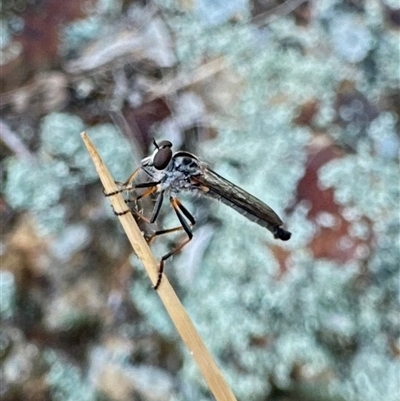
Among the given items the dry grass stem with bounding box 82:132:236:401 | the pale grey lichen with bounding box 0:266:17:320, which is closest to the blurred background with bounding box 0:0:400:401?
the pale grey lichen with bounding box 0:266:17:320

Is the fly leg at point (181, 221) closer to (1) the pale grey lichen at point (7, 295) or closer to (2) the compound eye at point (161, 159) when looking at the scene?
(2) the compound eye at point (161, 159)

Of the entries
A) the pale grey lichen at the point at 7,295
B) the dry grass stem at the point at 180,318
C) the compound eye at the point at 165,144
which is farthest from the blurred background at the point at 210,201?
the dry grass stem at the point at 180,318

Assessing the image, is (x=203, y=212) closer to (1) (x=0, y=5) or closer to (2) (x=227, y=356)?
(2) (x=227, y=356)

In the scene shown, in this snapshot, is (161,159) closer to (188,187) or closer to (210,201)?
(188,187)

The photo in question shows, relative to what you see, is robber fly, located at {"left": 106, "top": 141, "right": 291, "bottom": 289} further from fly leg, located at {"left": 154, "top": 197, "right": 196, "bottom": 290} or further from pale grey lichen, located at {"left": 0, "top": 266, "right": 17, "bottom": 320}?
pale grey lichen, located at {"left": 0, "top": 266, "right": 17, "bottom": 320}

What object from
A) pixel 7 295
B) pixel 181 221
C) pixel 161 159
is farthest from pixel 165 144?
pixel 7 295

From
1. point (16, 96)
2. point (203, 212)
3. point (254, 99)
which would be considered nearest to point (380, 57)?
point (254, 99)

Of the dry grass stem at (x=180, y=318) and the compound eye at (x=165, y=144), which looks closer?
the dry grass stem at (x=180, y=318)

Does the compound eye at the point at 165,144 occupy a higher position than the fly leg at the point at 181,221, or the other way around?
the compound eye at the point at 165,144
